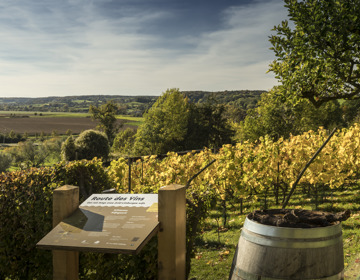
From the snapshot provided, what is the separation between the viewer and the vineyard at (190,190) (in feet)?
13.1

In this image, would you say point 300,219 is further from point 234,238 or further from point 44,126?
point 44,126

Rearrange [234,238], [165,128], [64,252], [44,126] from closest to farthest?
[64,252] < [234,238] < [165,128] < [44,126]

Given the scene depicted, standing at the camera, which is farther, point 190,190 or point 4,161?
point 4,161

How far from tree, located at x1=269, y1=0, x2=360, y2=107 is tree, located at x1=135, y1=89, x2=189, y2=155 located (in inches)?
1114

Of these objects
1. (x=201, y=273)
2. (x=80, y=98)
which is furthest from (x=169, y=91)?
(x=80, y=98)

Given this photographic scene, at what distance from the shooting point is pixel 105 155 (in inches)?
1159

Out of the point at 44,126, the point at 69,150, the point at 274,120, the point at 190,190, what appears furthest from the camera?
the point at 44,126

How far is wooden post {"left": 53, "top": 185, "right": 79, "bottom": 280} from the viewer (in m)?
3.05

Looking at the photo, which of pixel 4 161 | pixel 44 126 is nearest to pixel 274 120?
pixel 4 161

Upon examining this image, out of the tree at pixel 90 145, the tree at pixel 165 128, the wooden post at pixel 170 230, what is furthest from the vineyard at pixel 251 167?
the tree at pixel 165 128

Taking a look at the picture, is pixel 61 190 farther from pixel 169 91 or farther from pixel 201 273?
pixel 169 91

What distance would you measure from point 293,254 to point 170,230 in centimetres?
93

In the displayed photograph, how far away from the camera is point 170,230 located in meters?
2.83

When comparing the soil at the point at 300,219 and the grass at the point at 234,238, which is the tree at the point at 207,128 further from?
the soil at the point at 300,219
